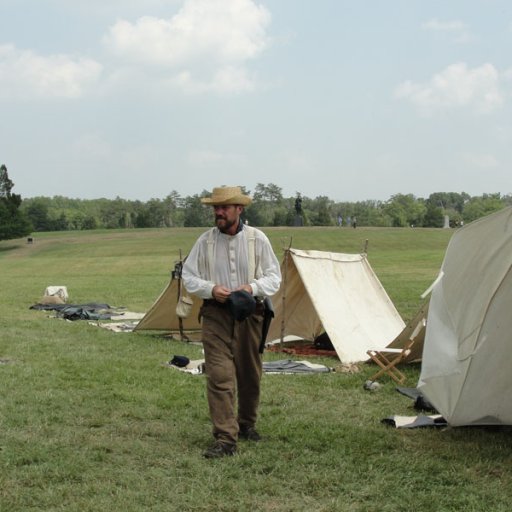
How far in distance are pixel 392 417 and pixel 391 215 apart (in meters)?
135

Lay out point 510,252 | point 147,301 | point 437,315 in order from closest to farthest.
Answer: point 510,252 < point 437,315 < point 147,301

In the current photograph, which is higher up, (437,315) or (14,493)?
(437,315)

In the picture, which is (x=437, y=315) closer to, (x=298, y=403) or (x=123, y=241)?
(x=298, y=403)

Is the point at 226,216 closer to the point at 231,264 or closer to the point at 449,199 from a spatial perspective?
the point at 231,264

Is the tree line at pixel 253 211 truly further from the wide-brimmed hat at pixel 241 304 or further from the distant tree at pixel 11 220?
the wide-brimmed hat at pixel 241 304

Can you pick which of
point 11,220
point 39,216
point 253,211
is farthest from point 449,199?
point 11,220

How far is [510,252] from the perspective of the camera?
5.33 meters

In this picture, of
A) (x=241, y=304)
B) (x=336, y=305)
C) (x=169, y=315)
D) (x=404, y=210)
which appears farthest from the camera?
(x=404, y=210)

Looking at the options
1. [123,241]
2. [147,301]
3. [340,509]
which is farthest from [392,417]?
[123,241]

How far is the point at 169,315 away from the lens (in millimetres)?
11711

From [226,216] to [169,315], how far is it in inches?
252

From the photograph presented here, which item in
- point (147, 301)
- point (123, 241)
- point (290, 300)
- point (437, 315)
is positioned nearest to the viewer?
point (437, 315)

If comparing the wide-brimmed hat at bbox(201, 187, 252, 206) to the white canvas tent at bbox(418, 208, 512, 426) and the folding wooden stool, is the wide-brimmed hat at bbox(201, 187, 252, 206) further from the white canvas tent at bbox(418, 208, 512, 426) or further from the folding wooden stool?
the folding wooden stool

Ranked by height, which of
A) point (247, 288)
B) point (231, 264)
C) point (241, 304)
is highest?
point (231, 264)
